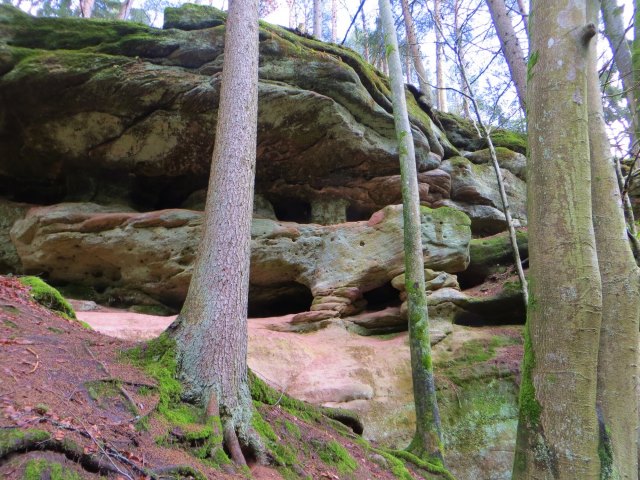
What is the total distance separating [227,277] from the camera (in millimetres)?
4125

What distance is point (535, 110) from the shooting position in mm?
3057

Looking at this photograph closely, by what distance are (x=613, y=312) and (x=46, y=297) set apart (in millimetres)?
6572

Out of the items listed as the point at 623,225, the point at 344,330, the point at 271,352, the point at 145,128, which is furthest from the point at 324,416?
the point at 145,128

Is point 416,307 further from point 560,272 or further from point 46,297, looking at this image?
point 46,297

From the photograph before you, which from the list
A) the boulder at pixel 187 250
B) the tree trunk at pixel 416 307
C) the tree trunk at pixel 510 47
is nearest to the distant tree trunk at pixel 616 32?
the tree trunk at pixel 510 47

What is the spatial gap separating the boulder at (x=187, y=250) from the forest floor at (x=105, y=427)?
5.53 m

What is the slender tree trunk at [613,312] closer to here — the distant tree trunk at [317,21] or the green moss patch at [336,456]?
the green moss patch at [336,456]

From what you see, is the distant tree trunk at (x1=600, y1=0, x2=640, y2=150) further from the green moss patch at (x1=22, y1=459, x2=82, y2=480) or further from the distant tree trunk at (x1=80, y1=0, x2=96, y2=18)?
the distant tree trunk at (x1=80, y1=0, x2=96, y2=18)

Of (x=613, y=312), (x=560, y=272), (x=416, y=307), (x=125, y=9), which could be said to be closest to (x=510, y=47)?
(x=416, y=307)

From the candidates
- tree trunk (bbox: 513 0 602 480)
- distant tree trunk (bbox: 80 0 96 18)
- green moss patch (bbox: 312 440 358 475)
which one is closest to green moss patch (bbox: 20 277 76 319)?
green moss patch (bbox: 312 440 358 475)

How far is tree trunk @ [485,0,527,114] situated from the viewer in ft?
30.5

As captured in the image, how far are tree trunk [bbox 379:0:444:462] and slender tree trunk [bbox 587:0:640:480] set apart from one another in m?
3.49

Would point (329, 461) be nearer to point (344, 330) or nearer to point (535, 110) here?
point (535, 110)

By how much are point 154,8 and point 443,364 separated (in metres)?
25.9
